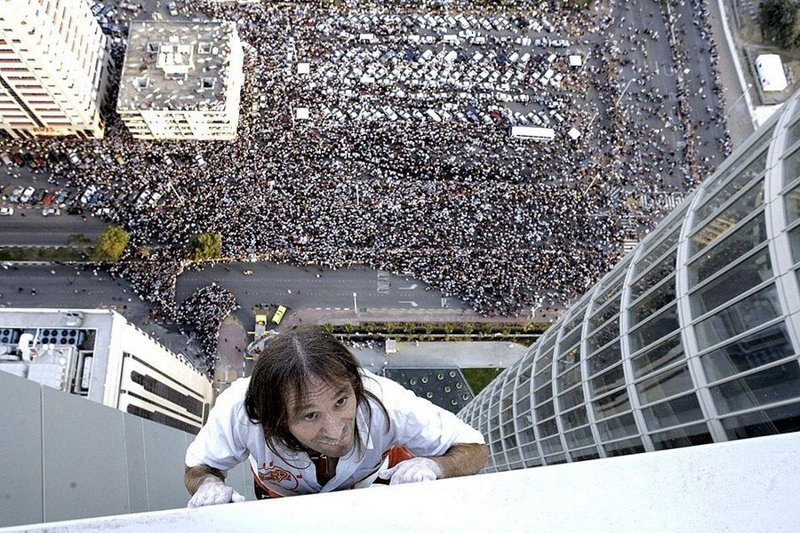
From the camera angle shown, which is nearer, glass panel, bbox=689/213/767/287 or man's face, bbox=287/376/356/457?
man's face, bbox=287/376/356/457

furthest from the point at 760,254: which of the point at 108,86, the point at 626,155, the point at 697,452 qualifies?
the point at 108,86

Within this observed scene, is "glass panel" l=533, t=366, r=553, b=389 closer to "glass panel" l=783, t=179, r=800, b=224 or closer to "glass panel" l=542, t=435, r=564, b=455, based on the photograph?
"glass panel" l=542, t=435, r=564, b=455

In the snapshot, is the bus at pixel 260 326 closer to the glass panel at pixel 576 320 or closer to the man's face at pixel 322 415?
the glass panel at pixel 576 320

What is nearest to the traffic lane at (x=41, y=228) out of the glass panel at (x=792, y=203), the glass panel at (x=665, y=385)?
the glass panel at (x=665, y=385)

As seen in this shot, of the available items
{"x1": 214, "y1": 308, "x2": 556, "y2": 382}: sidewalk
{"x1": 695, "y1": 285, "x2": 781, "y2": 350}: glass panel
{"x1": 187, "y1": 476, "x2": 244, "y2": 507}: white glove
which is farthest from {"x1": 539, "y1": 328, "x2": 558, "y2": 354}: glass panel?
{"x1": 214, "y1": 308, "x2": 556, "y2": 382}: sidewalk

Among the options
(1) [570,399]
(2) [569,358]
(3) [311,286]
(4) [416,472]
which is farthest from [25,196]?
(4) [416,472]

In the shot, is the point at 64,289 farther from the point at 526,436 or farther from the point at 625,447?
the point at 625,447

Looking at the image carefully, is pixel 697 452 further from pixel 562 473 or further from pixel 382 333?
pixel 382 333
